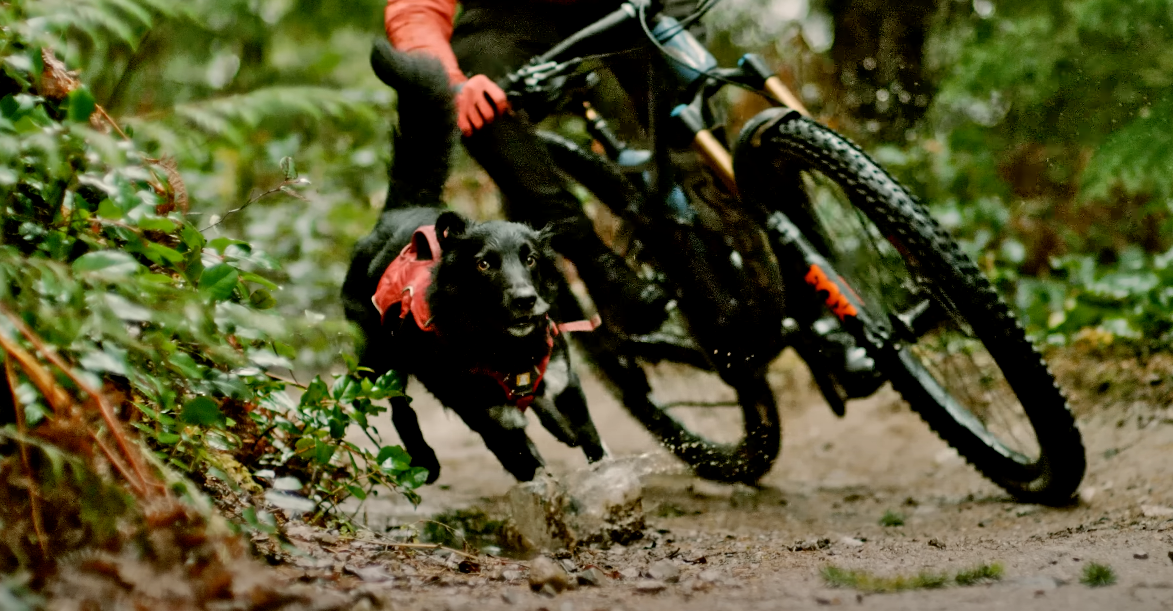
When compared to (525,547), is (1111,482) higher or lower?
lower

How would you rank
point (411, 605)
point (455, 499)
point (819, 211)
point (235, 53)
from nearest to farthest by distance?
point (411, 605), point (819, 211), point (455, 499), point (235, 53)

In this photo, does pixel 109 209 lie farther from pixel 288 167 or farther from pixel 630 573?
pixel 630 573

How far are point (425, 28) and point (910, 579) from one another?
2.22m

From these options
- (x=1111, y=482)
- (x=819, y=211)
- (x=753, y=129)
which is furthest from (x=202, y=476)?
(x=1111, y=482)

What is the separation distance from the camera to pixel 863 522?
2.79 m

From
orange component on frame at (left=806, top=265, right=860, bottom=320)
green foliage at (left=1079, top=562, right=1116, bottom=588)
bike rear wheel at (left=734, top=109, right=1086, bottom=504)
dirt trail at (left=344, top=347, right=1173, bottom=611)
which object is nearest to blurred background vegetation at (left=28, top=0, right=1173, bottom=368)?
dirt trail at (left=344, top=347, right=1173, bottom=611)

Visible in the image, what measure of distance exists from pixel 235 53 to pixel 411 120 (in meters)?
5.78

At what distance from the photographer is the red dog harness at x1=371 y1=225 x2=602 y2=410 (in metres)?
2.55

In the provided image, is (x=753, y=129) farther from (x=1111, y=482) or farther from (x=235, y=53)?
(x=235, y=53)

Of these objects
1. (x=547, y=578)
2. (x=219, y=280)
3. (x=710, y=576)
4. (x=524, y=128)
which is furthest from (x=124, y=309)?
(x=524, y=128)

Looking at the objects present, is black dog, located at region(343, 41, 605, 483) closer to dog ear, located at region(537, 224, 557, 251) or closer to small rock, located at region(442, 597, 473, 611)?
dog ear, located at region(537, 224, 557, 251)

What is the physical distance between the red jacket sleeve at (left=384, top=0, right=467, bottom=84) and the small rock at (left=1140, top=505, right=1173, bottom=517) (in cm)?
238

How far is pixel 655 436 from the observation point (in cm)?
345

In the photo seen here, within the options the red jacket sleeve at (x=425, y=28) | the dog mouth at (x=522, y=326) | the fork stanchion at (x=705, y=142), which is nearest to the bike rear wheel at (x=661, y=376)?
the fork stanchion at (x=705, y=142)
